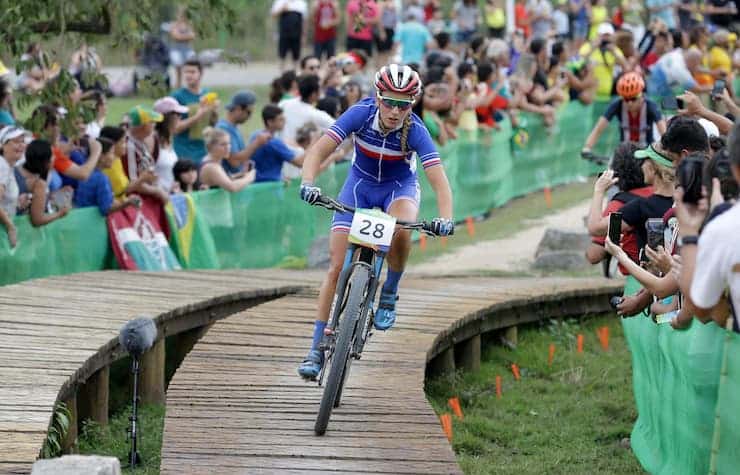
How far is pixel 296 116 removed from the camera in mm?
16000

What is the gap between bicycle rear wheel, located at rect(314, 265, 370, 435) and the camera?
7.63 metres

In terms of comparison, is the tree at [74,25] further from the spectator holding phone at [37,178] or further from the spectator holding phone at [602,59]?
the spectator holding phone at [602,59]

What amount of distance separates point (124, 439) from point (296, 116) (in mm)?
6967

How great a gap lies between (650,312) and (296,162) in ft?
25.2

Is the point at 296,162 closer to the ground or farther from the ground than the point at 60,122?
closer to the ground

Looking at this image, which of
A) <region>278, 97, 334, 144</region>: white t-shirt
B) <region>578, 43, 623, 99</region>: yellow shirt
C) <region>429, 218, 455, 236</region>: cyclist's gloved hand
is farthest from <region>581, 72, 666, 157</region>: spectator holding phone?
<region>578, 43, 623, 99</region>: yellow shirt

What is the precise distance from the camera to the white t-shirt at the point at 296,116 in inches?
627

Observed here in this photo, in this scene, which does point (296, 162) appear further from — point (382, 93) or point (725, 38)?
point (725, 38)

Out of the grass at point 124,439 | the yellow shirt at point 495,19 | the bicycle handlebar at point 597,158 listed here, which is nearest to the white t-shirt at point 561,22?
the yellow shirt at point 495,19

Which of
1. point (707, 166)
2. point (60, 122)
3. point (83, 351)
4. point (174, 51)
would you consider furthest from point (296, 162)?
point (174, 51)

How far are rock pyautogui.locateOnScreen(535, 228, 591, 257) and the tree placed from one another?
6134 millimetres

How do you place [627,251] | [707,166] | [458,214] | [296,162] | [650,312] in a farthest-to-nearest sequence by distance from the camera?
[458,214] → [296,162] → [627,251] → [650,312] → [707,166]

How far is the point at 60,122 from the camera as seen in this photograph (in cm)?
1234

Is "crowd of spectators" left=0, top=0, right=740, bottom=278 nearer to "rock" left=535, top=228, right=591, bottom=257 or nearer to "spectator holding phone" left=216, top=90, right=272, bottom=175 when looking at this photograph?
"spectator holding phone" left=216, top=90, right=272, bottom=175
